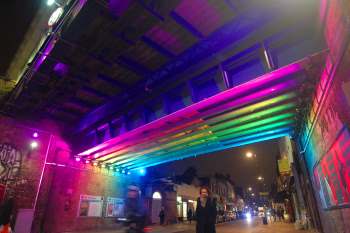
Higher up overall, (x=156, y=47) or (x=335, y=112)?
(x=156, y=47)

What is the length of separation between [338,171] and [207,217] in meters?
3.95

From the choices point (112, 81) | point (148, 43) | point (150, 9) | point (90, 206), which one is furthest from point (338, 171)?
point (90, 206)

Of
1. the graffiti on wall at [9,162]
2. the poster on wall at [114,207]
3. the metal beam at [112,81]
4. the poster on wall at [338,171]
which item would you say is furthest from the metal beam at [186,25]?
the poster on wall at [114,207]

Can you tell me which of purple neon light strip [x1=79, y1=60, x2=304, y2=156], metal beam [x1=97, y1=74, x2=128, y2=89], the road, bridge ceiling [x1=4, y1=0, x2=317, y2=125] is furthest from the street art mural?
the road

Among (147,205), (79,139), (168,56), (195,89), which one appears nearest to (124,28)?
(168,56)

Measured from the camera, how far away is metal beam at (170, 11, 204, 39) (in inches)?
311

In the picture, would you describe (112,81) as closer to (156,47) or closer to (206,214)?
(156,47)

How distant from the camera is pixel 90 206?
60.7ft

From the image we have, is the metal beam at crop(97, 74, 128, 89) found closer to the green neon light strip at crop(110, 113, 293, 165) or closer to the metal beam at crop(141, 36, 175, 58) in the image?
the metal beam at crop(141, 36, 175, 58)

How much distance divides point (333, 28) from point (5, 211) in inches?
428

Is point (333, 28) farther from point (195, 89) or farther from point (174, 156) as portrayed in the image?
point (174, 156)

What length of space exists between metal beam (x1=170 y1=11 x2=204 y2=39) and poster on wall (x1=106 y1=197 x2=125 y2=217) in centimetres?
1706

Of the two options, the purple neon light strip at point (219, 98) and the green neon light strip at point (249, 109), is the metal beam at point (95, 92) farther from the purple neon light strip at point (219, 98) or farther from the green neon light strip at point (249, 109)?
the green neon light strip at point (249, 109)

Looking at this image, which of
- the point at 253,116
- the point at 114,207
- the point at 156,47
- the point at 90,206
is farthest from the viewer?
the point at 114,207
